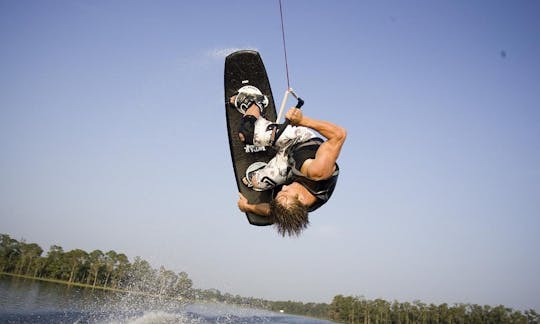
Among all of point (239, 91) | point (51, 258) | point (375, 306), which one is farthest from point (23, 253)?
point (375, 306)

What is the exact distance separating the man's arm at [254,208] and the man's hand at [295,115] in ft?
4.43

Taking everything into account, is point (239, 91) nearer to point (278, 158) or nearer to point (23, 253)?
point (278, 158)

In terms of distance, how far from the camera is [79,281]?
252 feet

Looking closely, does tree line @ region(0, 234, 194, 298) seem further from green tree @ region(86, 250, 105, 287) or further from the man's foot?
the man's foot

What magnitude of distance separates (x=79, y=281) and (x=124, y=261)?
980cm

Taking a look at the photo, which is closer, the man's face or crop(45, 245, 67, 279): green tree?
the man's face

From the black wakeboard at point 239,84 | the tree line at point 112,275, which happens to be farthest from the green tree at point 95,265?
the black wakeboard at point 239,84

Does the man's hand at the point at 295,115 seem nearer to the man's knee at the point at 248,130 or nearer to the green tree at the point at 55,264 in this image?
the man's knee at the point at 248,130

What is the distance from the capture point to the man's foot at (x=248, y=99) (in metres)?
5.80

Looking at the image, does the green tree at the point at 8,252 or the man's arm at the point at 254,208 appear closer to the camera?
the man's arm at the point at 254,208

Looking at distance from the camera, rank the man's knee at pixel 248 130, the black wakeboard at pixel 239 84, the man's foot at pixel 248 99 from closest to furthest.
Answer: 1. the man's knee at pixel 248 130
2. the man's foot at pixel 248 99
3. the black wakeboard at pixel 239 84

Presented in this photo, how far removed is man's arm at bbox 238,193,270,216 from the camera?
476 cm

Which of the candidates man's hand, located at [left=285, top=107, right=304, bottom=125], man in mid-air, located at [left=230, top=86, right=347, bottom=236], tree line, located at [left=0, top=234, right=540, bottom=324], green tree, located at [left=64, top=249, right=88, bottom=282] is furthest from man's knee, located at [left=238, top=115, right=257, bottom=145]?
green tree, located at [left=64, top=249, right=88, bottom=282]

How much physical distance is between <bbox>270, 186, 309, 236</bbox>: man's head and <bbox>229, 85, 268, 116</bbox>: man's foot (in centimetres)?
198
